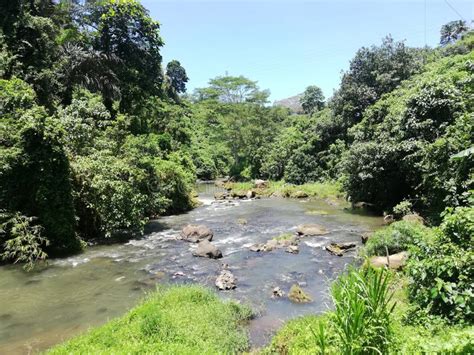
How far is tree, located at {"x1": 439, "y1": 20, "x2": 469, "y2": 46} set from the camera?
157ft

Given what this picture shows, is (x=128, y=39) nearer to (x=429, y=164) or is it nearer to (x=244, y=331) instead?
(x=429, y=164)

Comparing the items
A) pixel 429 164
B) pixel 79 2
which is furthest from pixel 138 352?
pixel 79 2

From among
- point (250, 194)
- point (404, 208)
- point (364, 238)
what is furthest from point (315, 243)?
point (250, 194)

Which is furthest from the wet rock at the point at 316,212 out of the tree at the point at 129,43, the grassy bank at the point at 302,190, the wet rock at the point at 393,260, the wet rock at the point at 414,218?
the tree at the point at 129,43

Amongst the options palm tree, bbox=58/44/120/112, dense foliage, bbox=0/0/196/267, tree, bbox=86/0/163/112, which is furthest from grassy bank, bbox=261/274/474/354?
tree, bbox=86/0/163/112

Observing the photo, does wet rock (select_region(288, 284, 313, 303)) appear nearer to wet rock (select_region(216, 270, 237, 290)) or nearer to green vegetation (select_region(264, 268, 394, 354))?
wet rock (select_region(216, 270, 237, 290))

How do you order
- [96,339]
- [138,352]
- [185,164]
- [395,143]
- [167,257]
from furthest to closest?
1. [185,164]
2. [395,143]
3. [167,257]
4. [96,339]
5. [138,352]

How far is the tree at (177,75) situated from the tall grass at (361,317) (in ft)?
238

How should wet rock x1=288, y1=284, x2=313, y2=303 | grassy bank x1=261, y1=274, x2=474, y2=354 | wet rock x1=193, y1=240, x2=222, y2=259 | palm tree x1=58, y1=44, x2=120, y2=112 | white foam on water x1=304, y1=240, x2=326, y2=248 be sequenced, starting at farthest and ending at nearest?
palm tree x1=58, y1=44, x2=120, y2=112 → white foam on water x1=304, y1=240, x2=326, y2=248 → wet rock x1=193, y1=240, x2=222, y2=259 → wet rock x1=288, y1=284, x2=313, y2=303 → grassy bank x1=261, y1=274, x2=474, y2=354

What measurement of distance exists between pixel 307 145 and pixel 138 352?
1414 inches

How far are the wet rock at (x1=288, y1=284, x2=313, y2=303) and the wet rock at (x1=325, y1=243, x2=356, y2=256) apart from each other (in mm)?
4663

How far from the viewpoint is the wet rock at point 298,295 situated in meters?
11.1

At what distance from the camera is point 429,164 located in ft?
54.4

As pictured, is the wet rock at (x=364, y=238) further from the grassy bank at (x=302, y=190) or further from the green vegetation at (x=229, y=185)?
the grassy bank at (x=302, y=190)
